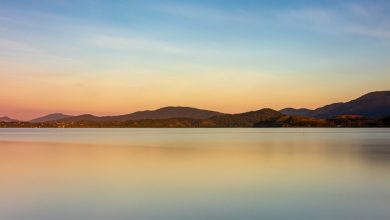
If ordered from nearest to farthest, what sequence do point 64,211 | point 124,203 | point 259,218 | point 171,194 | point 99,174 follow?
point 259,218
point 64,211
point 124,203
point 171,194
point 99,174

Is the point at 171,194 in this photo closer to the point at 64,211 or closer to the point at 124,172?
the point at 64,211

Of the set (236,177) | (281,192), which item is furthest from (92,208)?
(236,177)

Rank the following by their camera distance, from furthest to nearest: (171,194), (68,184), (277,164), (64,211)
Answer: (277,164), (68,184), (171,194), (64,211)

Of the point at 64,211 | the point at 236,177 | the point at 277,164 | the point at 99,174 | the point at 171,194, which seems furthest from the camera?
the point at 277,164

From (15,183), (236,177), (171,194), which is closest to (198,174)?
(236,177)

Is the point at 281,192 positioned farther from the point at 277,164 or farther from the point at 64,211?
the point at 277,164

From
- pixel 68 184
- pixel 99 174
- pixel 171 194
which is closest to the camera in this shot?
pixel 171 194

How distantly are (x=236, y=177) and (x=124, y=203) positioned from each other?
9.75 metres

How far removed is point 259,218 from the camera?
1459 centimetres

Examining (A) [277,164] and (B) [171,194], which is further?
(A) [277,164]

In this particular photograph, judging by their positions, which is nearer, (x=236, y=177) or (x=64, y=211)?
(x=64, y=211)

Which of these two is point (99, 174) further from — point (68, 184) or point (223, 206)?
point (223, 206)

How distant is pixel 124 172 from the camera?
28.2 meters

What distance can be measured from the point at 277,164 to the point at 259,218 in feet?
63.2
